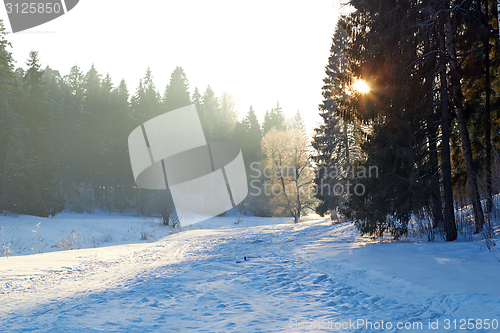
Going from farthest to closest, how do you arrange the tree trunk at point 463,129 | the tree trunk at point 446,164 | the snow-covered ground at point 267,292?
the tree trunk at point 446,164, the tree trunk at point 463,129, the snow-covered ground at point 267,292

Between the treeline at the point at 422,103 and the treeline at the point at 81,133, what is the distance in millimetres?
22281

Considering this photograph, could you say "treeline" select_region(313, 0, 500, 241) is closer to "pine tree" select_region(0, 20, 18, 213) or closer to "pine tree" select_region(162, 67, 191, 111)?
"pine tree" select_region(0, 20, 18, 213)

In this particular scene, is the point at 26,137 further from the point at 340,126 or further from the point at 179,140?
the point at 340,126

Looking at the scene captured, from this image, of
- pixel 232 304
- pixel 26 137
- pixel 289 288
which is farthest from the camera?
pixel 26 137

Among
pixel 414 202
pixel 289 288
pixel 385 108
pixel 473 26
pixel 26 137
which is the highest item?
pixel 26 137

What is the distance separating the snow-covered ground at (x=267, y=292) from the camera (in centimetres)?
359

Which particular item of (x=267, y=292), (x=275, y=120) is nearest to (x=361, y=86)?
(x=267, y=292)

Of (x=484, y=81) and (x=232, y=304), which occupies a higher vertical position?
(x=484, y=81)

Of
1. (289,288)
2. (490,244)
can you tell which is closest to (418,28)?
(490,244)

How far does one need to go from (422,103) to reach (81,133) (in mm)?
45510

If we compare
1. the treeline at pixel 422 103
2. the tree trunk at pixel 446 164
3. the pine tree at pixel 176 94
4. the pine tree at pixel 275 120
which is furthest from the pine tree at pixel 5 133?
the pine tree at pixel 275 120

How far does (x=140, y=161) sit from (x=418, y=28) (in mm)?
41652

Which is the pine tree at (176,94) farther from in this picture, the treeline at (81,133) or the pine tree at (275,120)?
the pine tree at (275,120)

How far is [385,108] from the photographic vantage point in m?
9.73
